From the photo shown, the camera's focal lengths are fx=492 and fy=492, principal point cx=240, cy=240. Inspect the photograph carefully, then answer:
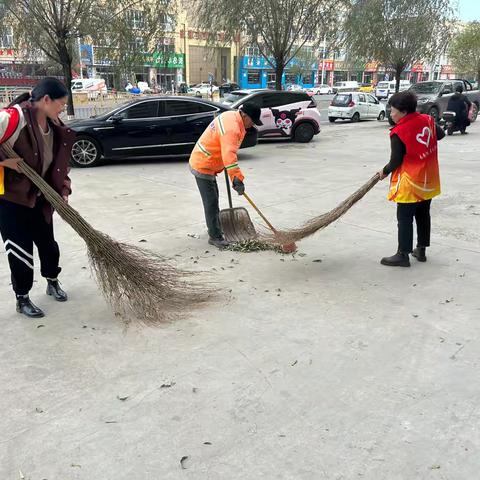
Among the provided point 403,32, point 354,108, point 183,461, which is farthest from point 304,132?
point 403,32

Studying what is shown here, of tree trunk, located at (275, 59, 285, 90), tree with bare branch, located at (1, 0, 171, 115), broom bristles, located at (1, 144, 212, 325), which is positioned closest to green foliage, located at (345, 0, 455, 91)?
tree trunk, located at (275, 59, 285, 90)

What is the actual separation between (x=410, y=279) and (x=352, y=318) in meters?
1.01

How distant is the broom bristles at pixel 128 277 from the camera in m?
3.42

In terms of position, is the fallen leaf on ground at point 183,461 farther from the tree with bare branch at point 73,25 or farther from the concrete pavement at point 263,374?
the tree with bare branch at point 73,25

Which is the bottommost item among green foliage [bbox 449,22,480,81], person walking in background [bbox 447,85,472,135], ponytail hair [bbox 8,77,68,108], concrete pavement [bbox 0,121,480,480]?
concrete pavement [bbox 0,121,480,480]

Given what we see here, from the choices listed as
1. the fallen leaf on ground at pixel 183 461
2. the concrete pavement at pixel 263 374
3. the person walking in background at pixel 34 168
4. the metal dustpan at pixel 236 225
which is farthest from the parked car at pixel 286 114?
the fallen leaf on ground at pixel 183 461

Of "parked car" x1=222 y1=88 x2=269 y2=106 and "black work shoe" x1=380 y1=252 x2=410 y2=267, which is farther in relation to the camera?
"parked car" x1=222 y1=88 x2=269 y2=106

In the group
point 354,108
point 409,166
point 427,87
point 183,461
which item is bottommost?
point 183,461

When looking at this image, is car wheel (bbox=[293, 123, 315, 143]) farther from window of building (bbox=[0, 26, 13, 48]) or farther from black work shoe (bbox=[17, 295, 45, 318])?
black work shoe (bbox=[17, 295, 45, 318])

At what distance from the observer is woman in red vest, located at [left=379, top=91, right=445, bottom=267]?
4223 millimetres

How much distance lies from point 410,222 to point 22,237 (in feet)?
10.8

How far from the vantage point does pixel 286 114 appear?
527 inches

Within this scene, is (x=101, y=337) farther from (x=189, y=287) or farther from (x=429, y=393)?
(x=429, y=393)

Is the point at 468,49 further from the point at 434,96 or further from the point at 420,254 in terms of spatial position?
the point at 420,254
